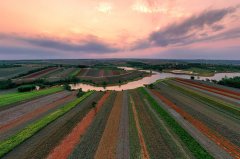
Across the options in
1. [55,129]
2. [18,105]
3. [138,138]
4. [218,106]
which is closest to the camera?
[138,138]

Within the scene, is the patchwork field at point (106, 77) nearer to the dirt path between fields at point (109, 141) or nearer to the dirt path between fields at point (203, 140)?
the dirt path between fields at point (109, 141)

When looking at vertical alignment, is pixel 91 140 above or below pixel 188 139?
above

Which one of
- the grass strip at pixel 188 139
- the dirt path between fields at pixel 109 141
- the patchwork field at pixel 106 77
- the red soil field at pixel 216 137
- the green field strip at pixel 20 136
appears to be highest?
the patchwork field at pixel 106 77

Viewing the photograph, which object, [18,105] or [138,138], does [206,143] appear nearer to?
[138,138]

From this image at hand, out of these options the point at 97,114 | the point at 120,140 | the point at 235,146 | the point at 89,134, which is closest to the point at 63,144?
the point at 89,134

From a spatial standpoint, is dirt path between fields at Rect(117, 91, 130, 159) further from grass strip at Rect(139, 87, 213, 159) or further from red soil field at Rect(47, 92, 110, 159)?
grass strip at Rect(139, 87, 213, 159)

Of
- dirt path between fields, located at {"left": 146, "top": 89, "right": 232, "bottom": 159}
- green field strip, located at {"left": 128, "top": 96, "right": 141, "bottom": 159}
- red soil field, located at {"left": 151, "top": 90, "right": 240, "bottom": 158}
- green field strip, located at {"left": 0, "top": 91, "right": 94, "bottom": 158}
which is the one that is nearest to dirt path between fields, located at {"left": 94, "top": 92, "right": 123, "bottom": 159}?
green field strip, located at {"left": 128, "top": 96, "right": 141, "bottom": 159}

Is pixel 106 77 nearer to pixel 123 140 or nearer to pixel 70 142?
pixel 70 142

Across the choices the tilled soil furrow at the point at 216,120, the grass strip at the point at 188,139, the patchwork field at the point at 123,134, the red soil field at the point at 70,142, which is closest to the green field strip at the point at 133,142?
the patchwork field at the point at 123,134

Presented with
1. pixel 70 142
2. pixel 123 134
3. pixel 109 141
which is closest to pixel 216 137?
pixel 123 134

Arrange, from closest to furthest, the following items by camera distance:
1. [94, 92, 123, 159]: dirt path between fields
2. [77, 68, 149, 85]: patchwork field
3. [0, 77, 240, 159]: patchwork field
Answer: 1. [94, 92, 123, 159]: dirt path between fields
2. [0, 77, 240, 159]: patchwork field
3. [77, 68, 149, 85]: patchwork field

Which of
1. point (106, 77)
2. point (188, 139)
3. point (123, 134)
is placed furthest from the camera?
point (106, 77)
